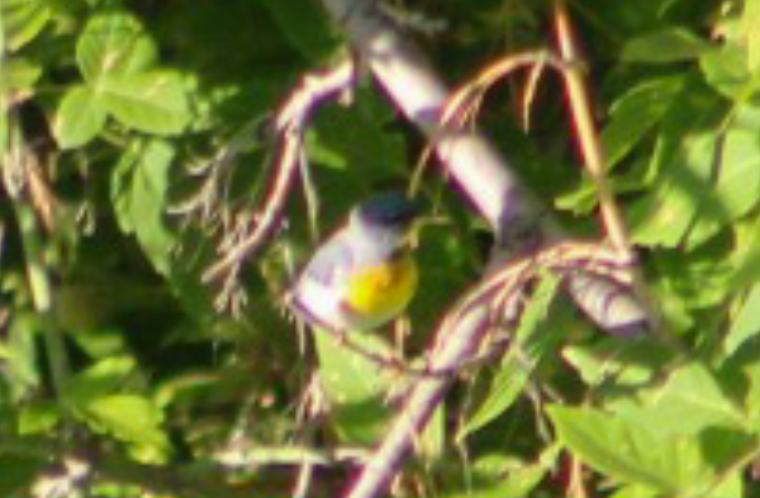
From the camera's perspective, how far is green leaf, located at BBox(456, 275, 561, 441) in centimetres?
266

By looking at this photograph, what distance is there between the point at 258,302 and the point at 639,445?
1.24 meters

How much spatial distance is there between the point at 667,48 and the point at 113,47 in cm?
78

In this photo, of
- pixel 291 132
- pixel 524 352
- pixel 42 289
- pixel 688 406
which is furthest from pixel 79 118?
pixel 688 406

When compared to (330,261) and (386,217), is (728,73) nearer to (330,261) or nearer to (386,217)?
(386,217)

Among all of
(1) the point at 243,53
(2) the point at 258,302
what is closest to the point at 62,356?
(2) the point at 258,302

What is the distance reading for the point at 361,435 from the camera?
124 inches

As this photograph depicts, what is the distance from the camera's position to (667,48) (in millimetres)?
2750

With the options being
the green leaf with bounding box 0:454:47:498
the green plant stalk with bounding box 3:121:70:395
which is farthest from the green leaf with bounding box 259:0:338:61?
the green leaf with bounding box 0:454:47:498

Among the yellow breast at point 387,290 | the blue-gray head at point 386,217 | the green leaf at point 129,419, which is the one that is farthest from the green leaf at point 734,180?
the green leaf at point 129,419

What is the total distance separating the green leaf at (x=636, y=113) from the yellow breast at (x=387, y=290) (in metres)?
0.58

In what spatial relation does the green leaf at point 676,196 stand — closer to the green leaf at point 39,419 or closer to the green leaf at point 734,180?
the green leaf at point 734,180

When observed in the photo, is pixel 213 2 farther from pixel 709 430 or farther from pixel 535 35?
pixel 709 430

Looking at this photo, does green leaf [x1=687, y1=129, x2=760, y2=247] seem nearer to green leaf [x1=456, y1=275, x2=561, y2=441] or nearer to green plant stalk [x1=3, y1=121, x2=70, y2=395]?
A: green leaf [x1=456, y1=275, x2=561, y2=441]

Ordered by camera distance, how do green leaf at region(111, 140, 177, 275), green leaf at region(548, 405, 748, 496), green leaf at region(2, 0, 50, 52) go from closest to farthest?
green leaf at region(548, 405, 748, 496) → green leaf at region(2, 0, 50, 52) → green leaf at region(111, 140, 177, 275)
